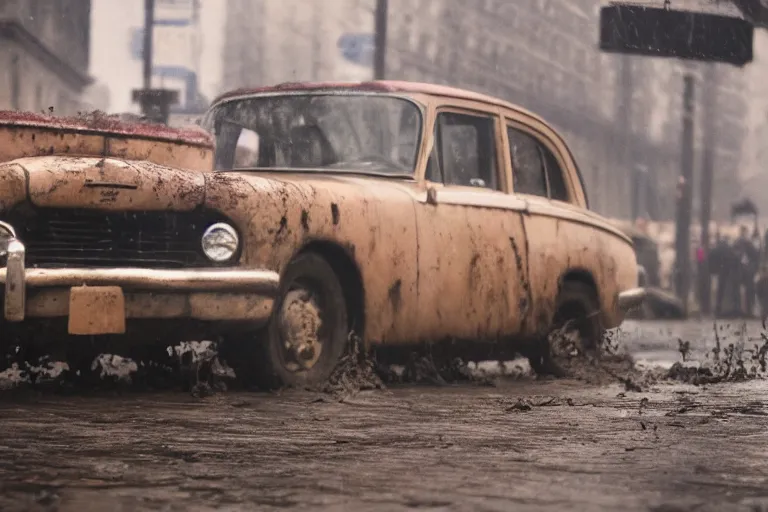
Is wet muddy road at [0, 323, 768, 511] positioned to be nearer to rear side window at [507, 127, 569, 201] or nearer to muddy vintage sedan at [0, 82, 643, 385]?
muddy vintage sedan at [0, 82, 643, 385]

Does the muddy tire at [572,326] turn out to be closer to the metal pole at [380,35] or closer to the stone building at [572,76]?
the metal pole at [380,35]

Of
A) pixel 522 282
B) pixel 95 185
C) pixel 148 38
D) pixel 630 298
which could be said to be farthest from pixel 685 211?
pixel 95 185

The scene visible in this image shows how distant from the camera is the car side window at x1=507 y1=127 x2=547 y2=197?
9.92 m

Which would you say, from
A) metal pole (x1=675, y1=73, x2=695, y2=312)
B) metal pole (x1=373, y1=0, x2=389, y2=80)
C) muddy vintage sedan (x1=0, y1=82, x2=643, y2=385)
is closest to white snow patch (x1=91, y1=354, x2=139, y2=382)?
muddy vintage sedan (x1=0, y1=82, x2=643, y2=385)

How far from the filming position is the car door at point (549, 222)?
32.1 feet

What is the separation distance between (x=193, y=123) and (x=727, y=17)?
19.8 feet

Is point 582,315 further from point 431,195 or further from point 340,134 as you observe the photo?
point 340,134

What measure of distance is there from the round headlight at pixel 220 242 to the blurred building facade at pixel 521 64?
46.8m

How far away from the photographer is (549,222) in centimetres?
993

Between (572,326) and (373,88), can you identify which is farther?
(572,326)

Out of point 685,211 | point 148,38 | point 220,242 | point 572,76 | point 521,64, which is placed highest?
point 572,76

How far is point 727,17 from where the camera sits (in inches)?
565

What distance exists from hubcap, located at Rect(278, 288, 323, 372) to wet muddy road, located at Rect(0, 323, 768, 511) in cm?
21

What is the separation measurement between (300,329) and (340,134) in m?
1.35
